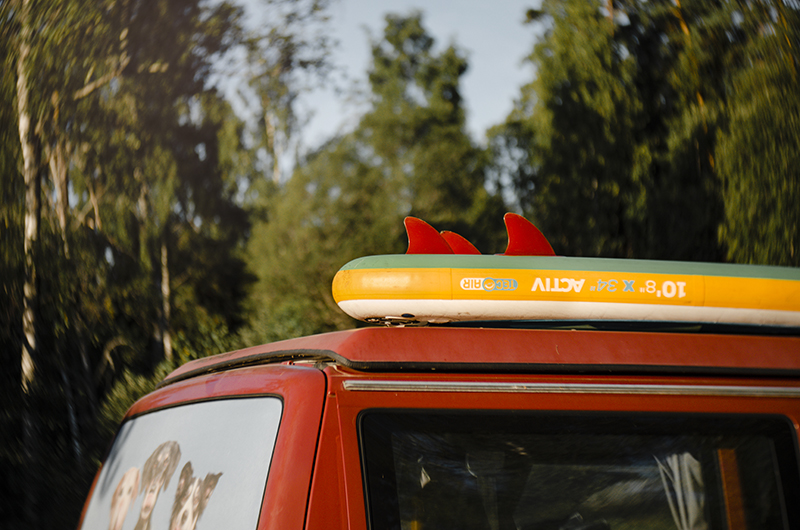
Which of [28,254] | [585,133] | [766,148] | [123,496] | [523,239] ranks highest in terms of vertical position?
[585,133]

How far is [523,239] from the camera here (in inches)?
70.3

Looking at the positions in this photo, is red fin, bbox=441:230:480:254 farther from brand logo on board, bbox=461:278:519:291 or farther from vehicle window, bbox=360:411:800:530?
vehicle window, bbox=360:411:800:530

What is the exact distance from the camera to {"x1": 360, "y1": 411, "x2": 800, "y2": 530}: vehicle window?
50.4 inches

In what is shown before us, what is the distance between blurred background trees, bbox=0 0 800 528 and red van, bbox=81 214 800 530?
6.69m

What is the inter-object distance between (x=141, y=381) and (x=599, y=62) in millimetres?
9004

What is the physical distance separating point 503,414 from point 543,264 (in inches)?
16.6

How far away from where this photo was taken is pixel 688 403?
140 centimetres

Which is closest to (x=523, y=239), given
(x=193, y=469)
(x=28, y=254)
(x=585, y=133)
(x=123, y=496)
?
(x=193, y=469)

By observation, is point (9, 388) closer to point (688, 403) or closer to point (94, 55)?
point (94, 55)

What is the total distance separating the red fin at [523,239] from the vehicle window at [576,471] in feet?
1.78

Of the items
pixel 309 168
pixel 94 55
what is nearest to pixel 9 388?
pixel 94 55

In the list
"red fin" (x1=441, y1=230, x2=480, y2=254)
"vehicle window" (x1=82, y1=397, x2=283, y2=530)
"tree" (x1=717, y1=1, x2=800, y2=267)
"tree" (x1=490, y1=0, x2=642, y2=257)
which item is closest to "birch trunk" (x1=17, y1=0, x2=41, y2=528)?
"vehicle window" (x1=82, y1=397, x2=283, y2=530)

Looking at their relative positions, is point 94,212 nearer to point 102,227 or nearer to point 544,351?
point 102,227

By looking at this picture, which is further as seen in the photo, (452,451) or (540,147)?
(540,147)
